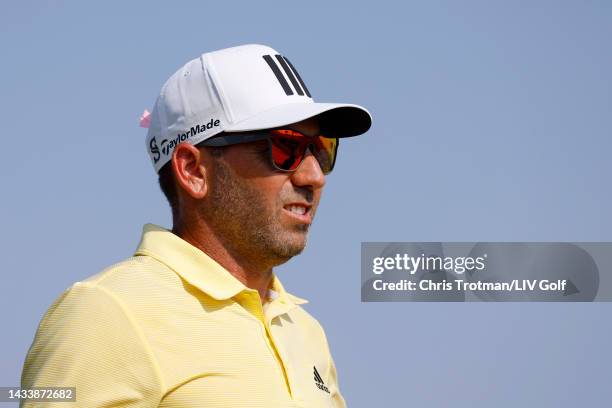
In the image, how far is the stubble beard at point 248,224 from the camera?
4695 millimetres

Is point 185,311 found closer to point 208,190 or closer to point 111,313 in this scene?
point 111,313

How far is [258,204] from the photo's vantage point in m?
4.71

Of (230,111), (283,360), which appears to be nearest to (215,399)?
(283,360)

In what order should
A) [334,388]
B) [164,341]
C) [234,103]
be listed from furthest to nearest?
[334,388], [234,103], [164,341]

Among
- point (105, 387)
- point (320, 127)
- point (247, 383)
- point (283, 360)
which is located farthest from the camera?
point (320, 127)

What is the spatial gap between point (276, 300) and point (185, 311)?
80 centimetres

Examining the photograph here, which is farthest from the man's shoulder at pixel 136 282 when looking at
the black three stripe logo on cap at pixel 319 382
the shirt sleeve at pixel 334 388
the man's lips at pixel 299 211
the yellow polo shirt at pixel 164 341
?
the shirt sleeve at pixel 334 388

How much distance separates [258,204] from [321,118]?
58 centimetres

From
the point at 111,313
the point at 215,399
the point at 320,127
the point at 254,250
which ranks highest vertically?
the point at 320,127

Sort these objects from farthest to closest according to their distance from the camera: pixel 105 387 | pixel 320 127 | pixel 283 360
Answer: pixel 320 127, pixel 283 360, pixel 105 387

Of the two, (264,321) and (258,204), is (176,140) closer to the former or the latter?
(258,204)

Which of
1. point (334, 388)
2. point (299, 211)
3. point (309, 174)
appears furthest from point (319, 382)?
point (309, 174)

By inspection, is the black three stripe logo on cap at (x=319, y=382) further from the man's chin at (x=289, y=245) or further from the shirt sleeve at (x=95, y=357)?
the shirt sleeve at (x=95, y=357)

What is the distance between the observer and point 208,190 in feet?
15.7
